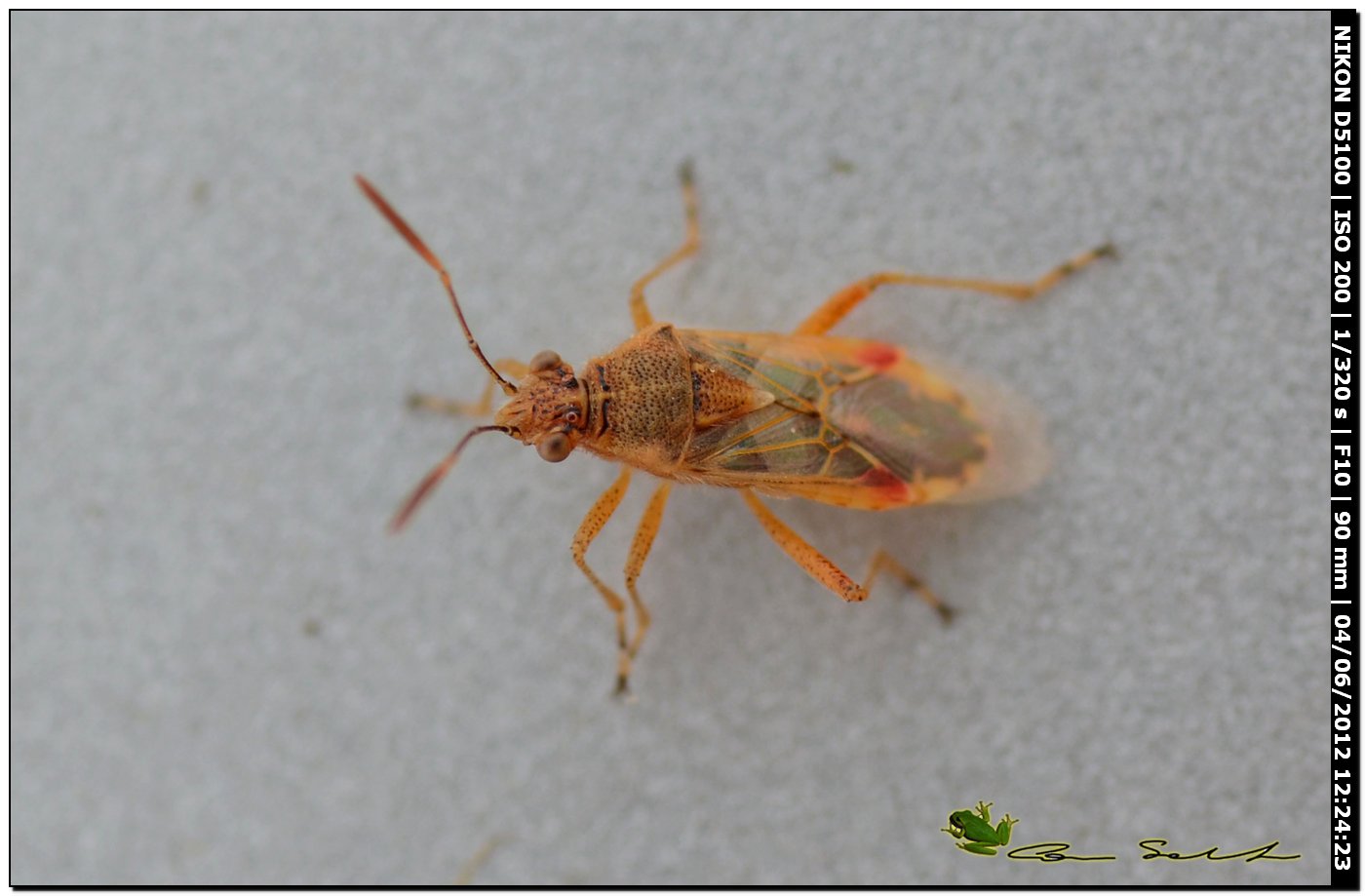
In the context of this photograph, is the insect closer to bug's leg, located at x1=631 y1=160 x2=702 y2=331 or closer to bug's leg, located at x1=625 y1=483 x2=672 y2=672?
bug's leg, located at x1=625 y1=483 x2=672 y2=672

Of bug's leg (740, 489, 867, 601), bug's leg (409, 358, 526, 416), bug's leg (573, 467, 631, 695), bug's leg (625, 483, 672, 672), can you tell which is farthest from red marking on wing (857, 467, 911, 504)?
bug's leg (409, 358, 526, 416)

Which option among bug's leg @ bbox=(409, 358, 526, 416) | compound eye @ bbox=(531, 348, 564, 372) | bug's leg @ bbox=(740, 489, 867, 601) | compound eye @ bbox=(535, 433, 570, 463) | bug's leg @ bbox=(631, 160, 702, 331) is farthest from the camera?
bug's leg @ bbox=(409, 358, 526, 416)

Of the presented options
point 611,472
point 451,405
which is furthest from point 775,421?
point 451,405

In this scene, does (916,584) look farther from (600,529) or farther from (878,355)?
(600,529)

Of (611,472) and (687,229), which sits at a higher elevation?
(687,229)

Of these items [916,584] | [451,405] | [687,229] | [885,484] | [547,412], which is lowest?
[916,584]

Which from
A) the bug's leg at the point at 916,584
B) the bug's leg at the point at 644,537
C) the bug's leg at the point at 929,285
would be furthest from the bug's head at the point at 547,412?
the bug's leg at the point at 916,584

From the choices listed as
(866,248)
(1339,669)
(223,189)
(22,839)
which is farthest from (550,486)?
(1339,669)
